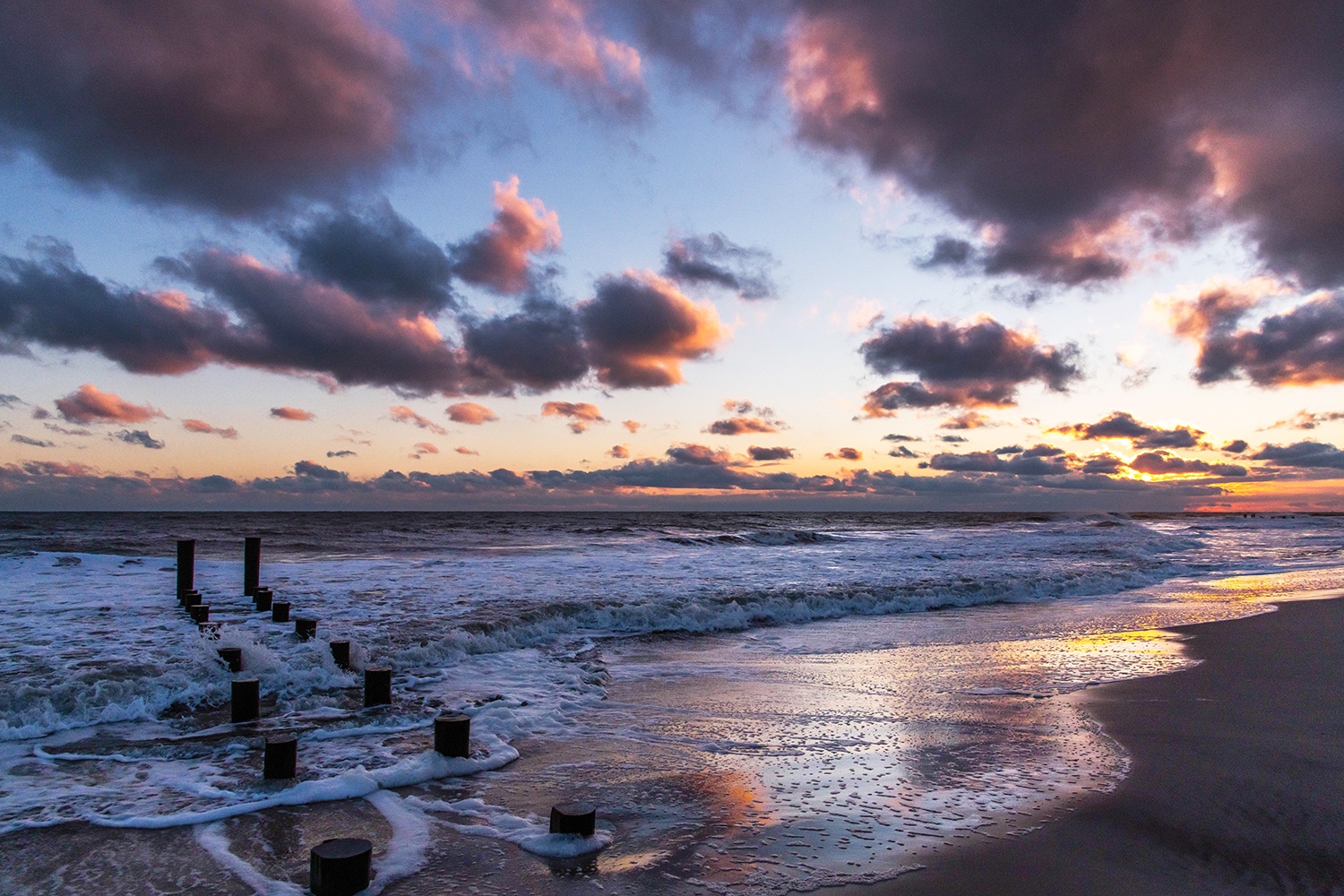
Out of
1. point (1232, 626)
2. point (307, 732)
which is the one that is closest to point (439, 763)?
point (307, 732)

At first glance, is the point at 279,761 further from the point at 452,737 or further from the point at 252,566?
the point at 252,566

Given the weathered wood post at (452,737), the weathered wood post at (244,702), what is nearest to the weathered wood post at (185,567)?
the weathered wood post at (244,702)

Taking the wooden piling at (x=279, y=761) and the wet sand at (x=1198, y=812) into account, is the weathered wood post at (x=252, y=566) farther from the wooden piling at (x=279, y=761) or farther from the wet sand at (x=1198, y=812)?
the wet sand at (x=1198, y=812)

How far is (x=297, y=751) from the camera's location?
5.76 m

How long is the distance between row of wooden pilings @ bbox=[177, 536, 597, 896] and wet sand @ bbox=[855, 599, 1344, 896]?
5.26 ft

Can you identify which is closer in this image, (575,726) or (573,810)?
(573,810)

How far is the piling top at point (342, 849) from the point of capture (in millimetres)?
3465

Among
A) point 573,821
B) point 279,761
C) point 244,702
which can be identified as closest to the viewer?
point 573,821

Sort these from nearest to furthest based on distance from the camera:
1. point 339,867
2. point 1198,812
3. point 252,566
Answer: point 339,867
point 1198,812
point 252,566

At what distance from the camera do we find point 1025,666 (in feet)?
30.9

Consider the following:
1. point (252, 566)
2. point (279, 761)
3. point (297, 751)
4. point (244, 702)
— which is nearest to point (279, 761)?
point (279, 761)

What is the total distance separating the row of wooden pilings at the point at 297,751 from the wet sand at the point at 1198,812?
160 centimetres

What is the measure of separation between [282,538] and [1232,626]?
3936cm

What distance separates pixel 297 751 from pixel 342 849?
8.68 ft
